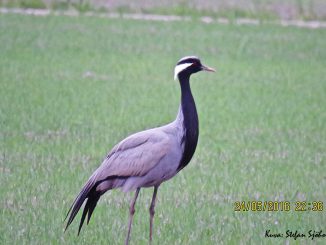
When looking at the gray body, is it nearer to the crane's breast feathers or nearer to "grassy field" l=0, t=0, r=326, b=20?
the crane's breast feathers

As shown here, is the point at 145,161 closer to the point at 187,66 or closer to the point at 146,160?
the point at 146,160

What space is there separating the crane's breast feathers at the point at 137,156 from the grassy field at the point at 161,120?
0.64 meters

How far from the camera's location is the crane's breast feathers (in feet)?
24.7

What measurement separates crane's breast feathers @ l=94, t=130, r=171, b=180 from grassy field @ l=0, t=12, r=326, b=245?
64 centimetres

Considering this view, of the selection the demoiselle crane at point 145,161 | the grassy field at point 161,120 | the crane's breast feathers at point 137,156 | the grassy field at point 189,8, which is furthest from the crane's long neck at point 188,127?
the grassy field at point 189,8

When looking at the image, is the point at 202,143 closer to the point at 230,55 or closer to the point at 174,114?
the point at 174,114

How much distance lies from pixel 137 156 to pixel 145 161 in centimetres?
10

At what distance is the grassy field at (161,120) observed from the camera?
27.5 ft

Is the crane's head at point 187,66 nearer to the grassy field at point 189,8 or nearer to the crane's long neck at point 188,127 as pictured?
the crane's long neck at point 188,127

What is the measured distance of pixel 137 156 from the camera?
7.61 meters

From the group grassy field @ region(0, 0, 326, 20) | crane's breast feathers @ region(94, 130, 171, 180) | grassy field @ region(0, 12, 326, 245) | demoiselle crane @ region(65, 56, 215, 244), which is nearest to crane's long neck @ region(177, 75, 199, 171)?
demoiselle crane @ region(65, 56, 215, 244)

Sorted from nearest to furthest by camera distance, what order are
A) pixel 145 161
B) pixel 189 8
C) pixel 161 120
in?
pixel 145 161 < pixel 161 120 < pixel 189 8

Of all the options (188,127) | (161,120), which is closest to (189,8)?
(161,120)

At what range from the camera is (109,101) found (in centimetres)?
1576
